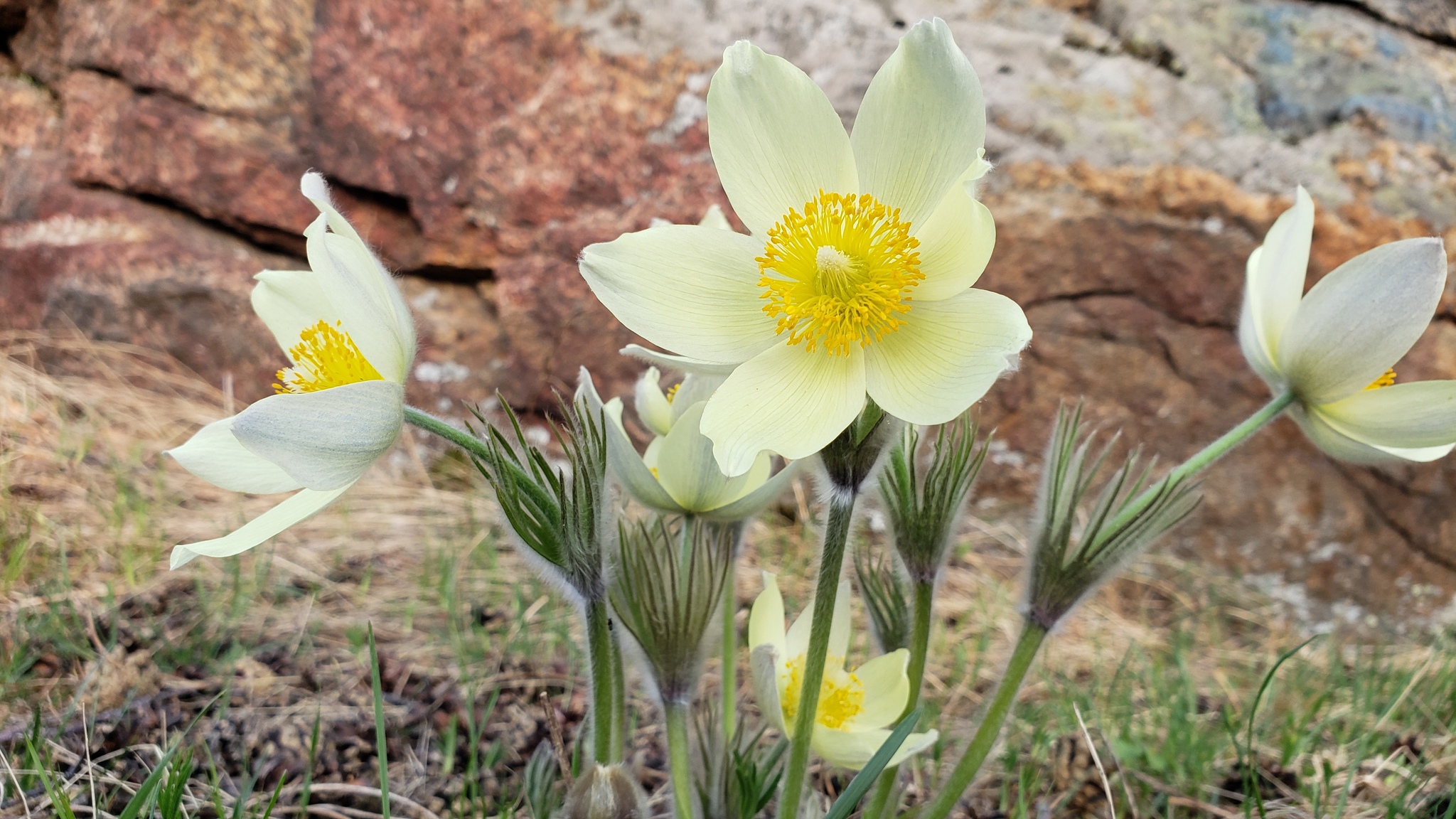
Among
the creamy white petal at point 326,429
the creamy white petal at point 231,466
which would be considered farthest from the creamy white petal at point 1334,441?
the creamy white petal at point 231,466

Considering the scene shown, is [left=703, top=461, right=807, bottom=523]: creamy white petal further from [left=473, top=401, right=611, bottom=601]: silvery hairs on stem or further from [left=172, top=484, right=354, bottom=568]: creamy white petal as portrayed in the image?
[left=172, top=484, right=354, bottom=568]: creamy white petal

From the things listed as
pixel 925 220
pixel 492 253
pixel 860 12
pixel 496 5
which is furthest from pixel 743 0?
pixel 925 220

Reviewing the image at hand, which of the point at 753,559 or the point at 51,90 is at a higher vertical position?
the point at 51,90

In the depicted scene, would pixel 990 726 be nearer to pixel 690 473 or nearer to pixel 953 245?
pixel 690 473

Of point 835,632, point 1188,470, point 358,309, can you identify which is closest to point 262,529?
point 358,309

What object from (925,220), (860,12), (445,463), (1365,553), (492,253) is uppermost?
(860,12)

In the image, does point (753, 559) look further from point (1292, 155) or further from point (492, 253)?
point (1292, 155)

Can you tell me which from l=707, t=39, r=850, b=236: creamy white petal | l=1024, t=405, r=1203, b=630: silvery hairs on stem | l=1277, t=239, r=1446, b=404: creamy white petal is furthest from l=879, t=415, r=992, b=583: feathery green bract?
l=1277, t=239, r=1446, b=404: creamy white petal
